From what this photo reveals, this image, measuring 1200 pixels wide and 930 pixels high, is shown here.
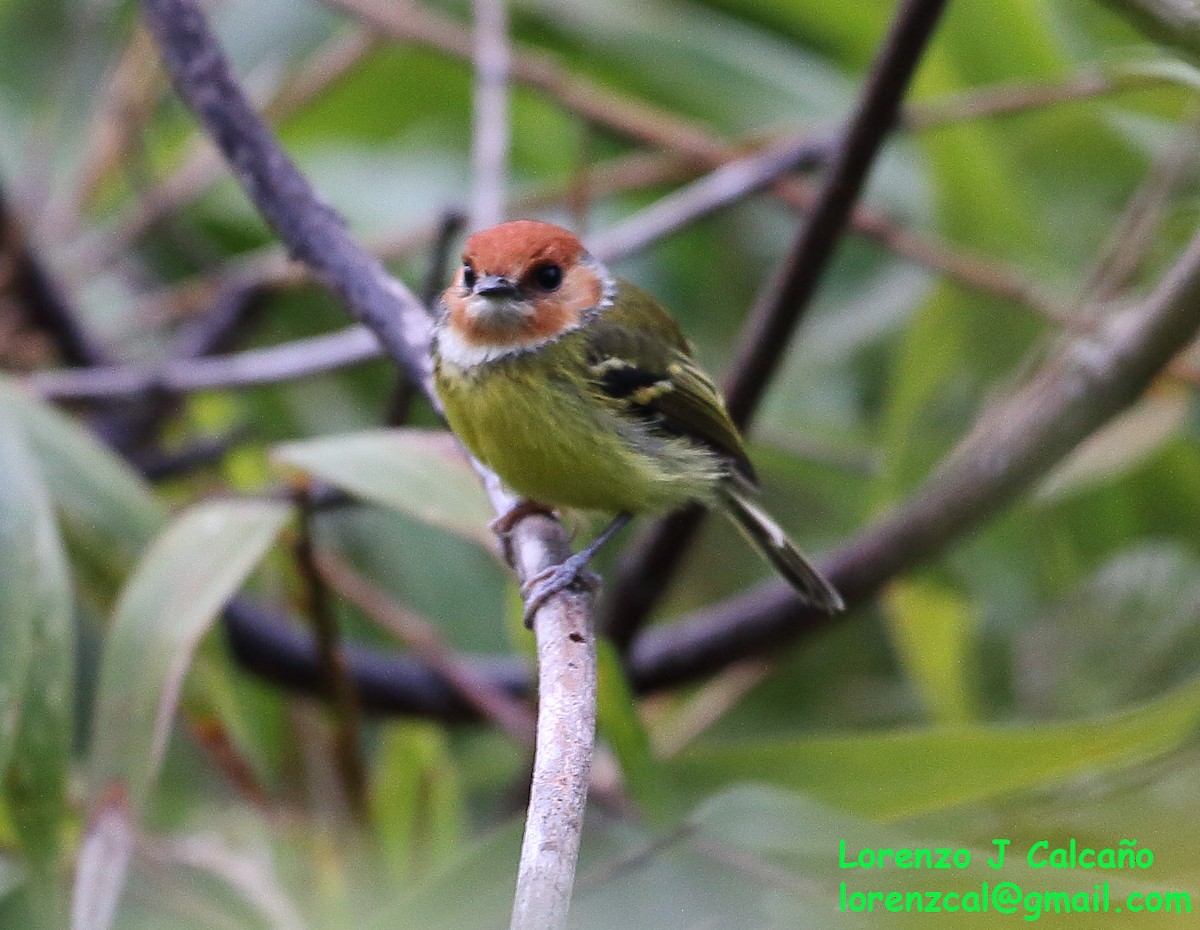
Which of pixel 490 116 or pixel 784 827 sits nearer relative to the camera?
pixel 784 827

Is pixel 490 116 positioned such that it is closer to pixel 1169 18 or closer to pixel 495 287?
pixel 495 287

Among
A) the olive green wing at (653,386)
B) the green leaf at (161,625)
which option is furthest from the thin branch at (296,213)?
the green leaf at (161,625)

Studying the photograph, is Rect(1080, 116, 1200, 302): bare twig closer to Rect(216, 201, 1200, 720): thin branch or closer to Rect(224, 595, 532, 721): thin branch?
Rect(216, 201, 1200, 720): thin branch

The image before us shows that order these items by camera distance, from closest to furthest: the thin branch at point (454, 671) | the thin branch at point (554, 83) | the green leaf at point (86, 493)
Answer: the green leaf at point (86, 493) → the thin branch at point (454, 671) → the thin branch at point (554, 83)

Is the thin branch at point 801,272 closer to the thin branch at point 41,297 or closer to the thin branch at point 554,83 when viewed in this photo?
the thin branch at point 554,83

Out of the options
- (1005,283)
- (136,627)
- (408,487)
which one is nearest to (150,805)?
(136,627)

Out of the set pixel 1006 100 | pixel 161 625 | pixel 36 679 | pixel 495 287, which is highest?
pixel 1006 100

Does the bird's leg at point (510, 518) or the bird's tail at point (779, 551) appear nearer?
the bird's leg at point (510, 518)

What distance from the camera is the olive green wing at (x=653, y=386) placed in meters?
2.70

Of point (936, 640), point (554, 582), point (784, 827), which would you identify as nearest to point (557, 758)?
point (554, 582)

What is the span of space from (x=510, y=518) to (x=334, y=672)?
22.7 inches

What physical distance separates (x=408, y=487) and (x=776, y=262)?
6.89 ft

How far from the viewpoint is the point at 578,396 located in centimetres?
260

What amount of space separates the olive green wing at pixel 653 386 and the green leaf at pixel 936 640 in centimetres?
73
